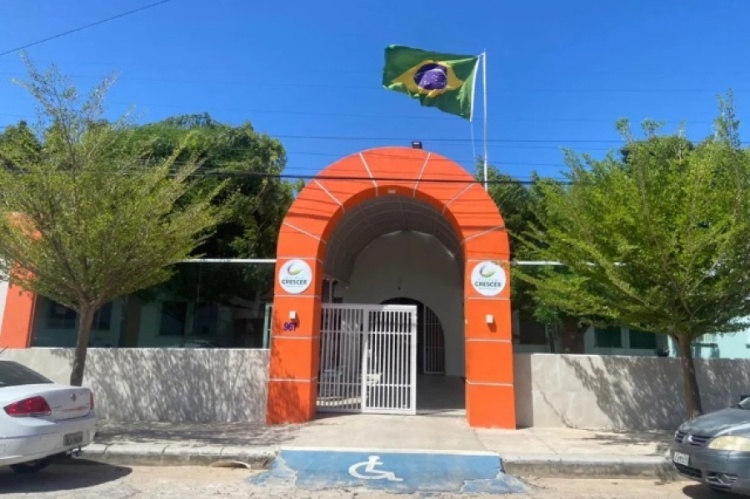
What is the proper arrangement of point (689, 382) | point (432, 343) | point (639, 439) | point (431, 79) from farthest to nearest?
point (432, 343) → point (431, 79) → point (639, 439) → point (689, 382)

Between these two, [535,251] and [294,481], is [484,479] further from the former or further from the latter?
[535,251]

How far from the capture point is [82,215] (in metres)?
8.20

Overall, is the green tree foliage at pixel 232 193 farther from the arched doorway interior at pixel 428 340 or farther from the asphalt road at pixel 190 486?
the arched doorway interior at pixel 428 340

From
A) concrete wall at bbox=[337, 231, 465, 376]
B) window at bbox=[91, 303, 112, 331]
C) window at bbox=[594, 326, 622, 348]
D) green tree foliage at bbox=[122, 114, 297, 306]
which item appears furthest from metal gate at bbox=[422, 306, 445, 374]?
window at bbox=[91, 303, 112, 331]

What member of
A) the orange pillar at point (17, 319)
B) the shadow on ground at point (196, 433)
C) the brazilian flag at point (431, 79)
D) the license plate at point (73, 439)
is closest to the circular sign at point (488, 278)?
the shadow on ground at point (196, 433)

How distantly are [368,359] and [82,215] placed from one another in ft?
19.4

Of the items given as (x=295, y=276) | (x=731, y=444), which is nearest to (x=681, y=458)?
(x=731, y=444)

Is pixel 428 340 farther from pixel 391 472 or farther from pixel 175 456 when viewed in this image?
pixel 175 456

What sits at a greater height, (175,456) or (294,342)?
(294,342)

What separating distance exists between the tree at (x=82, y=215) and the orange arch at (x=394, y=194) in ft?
8.13

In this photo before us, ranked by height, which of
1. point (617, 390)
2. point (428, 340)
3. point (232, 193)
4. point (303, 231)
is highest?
point (232, 193)

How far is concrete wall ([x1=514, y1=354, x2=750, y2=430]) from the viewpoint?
10.2 m

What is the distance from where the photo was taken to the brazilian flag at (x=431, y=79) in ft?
44.0

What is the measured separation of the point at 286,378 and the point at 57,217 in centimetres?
474
